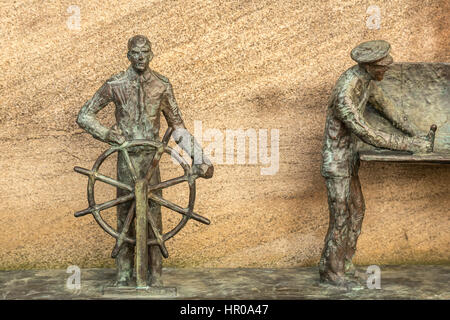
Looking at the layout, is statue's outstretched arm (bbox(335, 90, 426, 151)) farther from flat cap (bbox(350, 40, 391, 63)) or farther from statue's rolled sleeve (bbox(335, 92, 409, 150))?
flat cap (bbox(350, 40, 391, 63))

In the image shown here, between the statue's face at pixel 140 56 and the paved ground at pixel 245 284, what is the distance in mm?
1522

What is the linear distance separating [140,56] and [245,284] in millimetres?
1748

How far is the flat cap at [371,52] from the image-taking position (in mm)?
6727

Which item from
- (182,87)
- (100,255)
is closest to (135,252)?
(100,255)

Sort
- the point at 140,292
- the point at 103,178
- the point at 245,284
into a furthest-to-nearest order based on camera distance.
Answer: the point at 245,284
the point at 140,292
the point at 103,178

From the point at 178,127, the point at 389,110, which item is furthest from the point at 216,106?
the point at 389,110

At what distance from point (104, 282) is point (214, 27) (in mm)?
2028

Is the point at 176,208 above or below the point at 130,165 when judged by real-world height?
below

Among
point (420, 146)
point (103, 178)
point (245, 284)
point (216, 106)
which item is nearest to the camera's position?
point (103, 178)

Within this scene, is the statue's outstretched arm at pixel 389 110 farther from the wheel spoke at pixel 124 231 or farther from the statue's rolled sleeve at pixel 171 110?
the wheel spoke at pixel 124 231

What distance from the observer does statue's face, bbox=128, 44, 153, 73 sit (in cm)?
664

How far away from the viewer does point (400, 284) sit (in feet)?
23.2

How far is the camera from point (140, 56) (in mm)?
6645

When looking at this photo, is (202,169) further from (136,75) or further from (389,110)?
(389,110)
